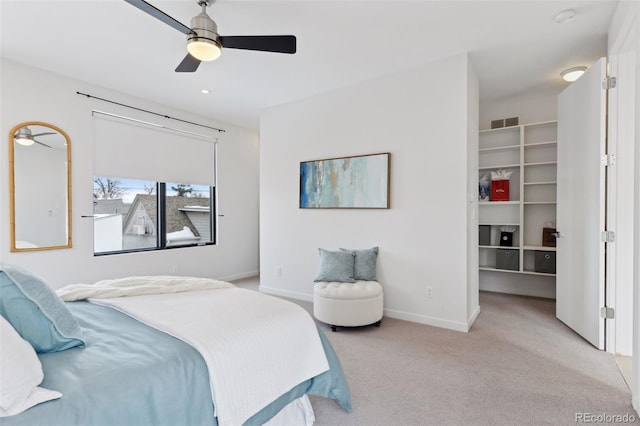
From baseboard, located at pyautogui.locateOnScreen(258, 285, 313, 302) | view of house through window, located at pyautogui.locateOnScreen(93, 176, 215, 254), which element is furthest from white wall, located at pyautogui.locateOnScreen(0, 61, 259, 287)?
baseboard, located at pyautogui.locateOnScreen(258, 285, 313, 302)

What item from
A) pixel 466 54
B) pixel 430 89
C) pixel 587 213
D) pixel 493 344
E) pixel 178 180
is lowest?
pixel 493 344

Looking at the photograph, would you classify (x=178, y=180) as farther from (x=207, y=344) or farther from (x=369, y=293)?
(x=207, y=344)

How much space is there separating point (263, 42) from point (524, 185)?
153 inches

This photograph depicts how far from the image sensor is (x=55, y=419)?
3.04 feet

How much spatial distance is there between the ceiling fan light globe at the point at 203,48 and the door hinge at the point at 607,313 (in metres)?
3.62

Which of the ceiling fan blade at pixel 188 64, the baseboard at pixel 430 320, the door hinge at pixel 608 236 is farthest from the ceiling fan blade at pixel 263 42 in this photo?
the door hinge at pixel 608 236

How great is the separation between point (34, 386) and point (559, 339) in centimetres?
366

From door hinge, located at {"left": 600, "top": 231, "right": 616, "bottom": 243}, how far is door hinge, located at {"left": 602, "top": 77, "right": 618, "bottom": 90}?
1.20m

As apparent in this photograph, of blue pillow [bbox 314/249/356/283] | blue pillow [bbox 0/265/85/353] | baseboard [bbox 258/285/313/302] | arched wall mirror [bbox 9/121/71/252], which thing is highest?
arched wall mirror [bbox 9/121/71/252]

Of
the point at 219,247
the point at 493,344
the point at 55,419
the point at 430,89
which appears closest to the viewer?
the point at 55,419

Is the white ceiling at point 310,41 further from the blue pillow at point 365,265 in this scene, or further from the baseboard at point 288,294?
the baseboard at point 288,294

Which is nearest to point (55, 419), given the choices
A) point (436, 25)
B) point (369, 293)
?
point (369, 293)

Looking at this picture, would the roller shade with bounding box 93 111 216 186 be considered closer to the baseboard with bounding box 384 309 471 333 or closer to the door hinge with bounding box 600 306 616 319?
the baseboard with bounding box 384 309 471 333

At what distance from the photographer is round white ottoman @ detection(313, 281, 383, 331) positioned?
10.1ft
